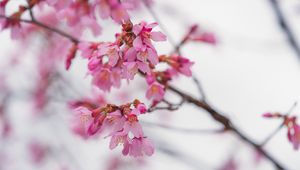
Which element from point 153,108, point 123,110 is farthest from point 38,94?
point 123,110

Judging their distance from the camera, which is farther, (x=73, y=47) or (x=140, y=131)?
(x=73, y=47)

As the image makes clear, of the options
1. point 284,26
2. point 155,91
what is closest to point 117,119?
point 155,91

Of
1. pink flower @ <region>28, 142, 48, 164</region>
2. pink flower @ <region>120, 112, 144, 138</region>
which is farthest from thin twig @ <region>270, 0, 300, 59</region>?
pink flower @ <region>28, 142, 48, 164</region>

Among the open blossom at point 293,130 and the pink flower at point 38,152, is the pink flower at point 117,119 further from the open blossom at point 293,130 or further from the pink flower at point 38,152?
the pink flower at point 38,152

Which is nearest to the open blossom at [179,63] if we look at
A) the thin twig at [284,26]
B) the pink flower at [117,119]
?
the pink flower at [117,119]

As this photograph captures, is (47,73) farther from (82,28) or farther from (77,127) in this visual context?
(82,28)

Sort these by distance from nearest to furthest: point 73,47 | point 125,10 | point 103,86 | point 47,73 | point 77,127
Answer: point 125,10, point 103,86, point 73,47, point 77,127, point 47,73

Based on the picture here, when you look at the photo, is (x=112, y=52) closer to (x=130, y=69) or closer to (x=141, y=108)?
(x=130, y=69)
